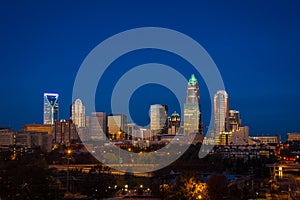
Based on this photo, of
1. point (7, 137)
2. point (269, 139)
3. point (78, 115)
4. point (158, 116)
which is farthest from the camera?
point (269, 139)

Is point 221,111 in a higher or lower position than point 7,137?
higher

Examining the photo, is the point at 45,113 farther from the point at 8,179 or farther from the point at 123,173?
the point at 8,179

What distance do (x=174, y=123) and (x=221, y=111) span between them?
12551mm

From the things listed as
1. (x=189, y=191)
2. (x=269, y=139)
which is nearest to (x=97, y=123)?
(x=269, y=139)

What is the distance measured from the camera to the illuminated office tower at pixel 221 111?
2837 inches

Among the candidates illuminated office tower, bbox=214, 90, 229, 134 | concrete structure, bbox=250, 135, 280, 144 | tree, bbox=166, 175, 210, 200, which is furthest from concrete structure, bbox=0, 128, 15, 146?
tree, bbox=166, 175, 210, 200

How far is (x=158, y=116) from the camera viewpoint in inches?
2438

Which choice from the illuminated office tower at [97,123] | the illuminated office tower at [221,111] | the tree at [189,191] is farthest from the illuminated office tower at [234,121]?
the tree at [189,191]

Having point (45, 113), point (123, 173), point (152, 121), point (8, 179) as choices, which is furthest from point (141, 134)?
point (8, 179)

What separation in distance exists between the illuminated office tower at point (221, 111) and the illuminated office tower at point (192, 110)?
6457mm

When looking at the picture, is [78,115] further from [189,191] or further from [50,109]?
[189,191]

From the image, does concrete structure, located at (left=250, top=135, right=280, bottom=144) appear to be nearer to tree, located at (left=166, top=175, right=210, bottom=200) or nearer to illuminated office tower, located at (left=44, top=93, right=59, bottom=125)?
illuminated office tower, located at (left=44, top=93, right=59, bottom=125)

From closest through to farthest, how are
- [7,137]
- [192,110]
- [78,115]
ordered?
[7,137], [78,115], [192,110]

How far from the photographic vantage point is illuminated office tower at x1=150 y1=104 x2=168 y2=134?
60669 mm
